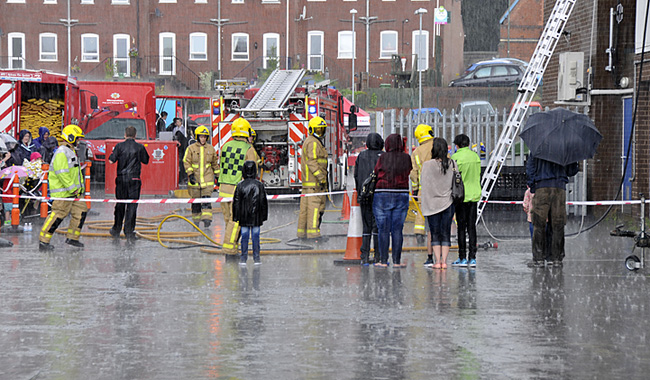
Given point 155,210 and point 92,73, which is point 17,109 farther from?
point 92,73

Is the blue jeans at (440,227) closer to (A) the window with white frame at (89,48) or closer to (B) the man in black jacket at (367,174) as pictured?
(B) the man in black jacket at (367,174)

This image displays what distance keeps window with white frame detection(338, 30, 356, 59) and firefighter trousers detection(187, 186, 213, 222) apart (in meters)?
43.3

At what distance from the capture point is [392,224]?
41.9 feet

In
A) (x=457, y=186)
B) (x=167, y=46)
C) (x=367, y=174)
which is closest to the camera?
(x=457, y=186)

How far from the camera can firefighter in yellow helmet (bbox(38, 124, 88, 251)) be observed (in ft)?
48.1

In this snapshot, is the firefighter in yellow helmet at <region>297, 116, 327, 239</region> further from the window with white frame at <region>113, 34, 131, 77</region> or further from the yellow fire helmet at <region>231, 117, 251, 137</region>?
the window with white frame at <region>113, 34, 131, 77</region>

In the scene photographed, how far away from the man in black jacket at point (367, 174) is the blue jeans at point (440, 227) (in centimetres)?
88

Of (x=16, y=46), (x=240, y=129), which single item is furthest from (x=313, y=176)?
(x=16, y=46)

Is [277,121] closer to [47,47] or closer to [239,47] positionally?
[239,47]

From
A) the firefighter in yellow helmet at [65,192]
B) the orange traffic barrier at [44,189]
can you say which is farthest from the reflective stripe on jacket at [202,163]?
the firefighter in yellow helmet at [65,192]

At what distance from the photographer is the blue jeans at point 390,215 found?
1271 cm

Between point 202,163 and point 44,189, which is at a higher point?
point 202,163

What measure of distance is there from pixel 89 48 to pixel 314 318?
55.2m

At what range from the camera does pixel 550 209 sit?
42.4 feet
